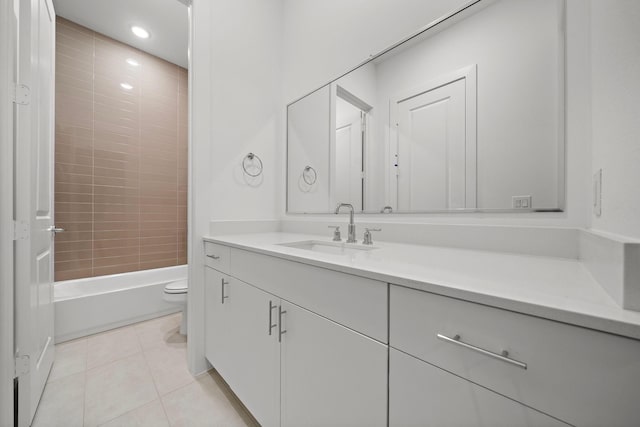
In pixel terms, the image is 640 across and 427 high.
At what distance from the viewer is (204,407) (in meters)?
1.27

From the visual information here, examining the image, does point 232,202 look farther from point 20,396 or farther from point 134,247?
point 134,247

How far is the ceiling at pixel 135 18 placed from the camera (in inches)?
82.5

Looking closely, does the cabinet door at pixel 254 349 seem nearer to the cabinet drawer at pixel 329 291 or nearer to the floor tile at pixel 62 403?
the cabinet drawer at pixel 329 291

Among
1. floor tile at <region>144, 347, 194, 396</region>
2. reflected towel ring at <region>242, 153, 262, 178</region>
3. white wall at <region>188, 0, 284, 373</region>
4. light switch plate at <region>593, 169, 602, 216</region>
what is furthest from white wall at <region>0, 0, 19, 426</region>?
light switch plate at <region>593, 169, 602, 216</region>

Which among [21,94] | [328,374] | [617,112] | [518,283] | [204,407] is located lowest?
[204,407]

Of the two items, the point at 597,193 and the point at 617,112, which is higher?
the point at 617,112

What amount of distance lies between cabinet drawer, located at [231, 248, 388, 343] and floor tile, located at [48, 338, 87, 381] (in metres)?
1.49

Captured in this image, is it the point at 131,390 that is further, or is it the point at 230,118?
the point at 230,118

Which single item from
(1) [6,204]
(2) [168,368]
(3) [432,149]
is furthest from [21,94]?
(3) [432,149]

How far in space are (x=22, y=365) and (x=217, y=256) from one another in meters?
0.90

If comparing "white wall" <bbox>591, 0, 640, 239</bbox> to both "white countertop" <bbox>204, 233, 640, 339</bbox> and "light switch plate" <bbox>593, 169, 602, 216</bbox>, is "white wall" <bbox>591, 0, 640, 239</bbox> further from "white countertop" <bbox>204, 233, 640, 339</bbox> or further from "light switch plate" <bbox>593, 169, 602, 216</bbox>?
"white countertop" <bbox>204, 233, 640, 339</bbox>

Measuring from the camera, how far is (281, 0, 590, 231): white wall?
825 mm

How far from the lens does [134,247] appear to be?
2711 millimetres

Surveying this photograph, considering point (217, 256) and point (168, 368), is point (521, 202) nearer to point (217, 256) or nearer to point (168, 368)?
point (217, 256)
